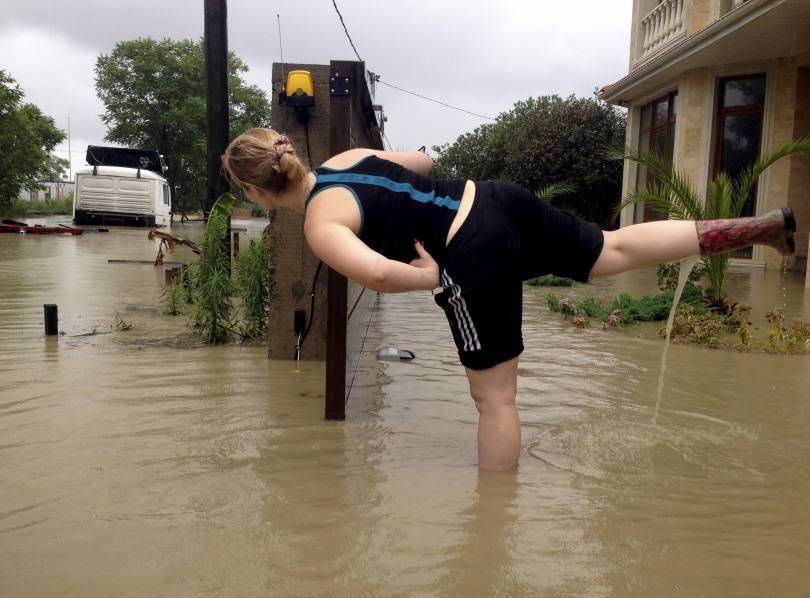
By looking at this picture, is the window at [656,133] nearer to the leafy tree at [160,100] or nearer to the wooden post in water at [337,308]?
the wooden post in water at [337,308]

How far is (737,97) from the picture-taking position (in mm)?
14227

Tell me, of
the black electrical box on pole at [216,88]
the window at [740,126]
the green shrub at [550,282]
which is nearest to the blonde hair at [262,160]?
the black electrical box on pole at [216,88]

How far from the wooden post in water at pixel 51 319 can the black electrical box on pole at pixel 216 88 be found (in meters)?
2.46

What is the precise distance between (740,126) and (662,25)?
412 cm

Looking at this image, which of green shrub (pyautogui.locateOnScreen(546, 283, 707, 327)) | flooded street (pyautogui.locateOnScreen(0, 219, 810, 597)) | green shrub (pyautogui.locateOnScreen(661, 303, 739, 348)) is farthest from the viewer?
green shrub (pyautogui.locateOnScreen(546, 283, 707, 327))

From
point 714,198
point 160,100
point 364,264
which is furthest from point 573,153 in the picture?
point 160,100

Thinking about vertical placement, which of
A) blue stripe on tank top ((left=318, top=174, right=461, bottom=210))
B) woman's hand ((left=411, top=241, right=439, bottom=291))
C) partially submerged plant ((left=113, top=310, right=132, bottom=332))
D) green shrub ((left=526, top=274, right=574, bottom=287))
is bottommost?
partially submerged plant ((left=113, top=310, right=132, bottom=332))

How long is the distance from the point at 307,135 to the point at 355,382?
1.71m

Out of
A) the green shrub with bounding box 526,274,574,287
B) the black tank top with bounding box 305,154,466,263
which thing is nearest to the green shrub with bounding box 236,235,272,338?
the black tank top with bounding box 305,154,466,263

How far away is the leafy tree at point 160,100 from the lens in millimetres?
45031

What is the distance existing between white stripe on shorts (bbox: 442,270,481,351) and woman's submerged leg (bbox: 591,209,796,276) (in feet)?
1.92

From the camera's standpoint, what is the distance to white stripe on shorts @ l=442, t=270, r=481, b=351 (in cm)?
302

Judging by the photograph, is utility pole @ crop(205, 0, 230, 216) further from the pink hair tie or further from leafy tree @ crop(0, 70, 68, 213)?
leafy tree @ crop(0, 70, 68, 213)

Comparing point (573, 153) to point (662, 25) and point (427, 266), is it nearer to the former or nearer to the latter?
point (662, 25)
